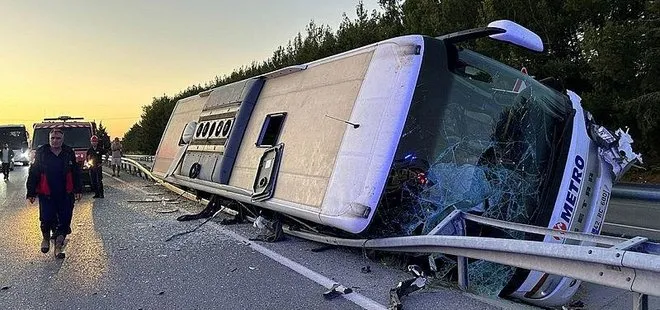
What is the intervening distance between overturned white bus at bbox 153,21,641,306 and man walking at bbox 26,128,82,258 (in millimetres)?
2683

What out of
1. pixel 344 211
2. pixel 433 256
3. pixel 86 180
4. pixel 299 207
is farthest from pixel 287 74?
pixel 86 180

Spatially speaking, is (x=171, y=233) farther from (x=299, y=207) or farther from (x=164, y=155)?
(x=164, y=155)

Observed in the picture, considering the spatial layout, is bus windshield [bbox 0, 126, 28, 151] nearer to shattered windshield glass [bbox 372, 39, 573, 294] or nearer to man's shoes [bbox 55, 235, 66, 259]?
man's shoes [bbox 55, 235, 66, 259]

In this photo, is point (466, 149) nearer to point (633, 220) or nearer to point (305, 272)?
point (305, 272)

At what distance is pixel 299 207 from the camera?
547cm

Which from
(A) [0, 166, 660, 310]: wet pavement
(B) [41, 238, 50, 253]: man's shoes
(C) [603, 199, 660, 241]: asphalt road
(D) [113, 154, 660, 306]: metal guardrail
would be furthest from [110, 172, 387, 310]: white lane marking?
(C) [603, 199, 660, 241]: asphalt road

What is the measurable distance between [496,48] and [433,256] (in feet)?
48.0

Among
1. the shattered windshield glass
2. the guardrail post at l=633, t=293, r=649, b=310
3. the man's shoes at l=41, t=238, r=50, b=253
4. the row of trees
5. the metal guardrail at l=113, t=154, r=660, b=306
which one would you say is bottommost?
the man's shoes at l=41, t=238, r=50, b=253

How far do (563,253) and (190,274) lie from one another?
10.8 ft

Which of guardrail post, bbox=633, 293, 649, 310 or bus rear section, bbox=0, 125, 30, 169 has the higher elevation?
bus rear section, bbox=0, 125, 30, 169

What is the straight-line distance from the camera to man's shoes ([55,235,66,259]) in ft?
18.9

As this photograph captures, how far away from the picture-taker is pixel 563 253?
9.53 ft

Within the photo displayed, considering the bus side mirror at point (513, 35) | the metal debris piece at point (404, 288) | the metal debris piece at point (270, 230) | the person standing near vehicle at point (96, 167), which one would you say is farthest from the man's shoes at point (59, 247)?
the person standing near vehicle at point (96, 167)

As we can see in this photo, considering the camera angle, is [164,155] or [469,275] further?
[164,155]
